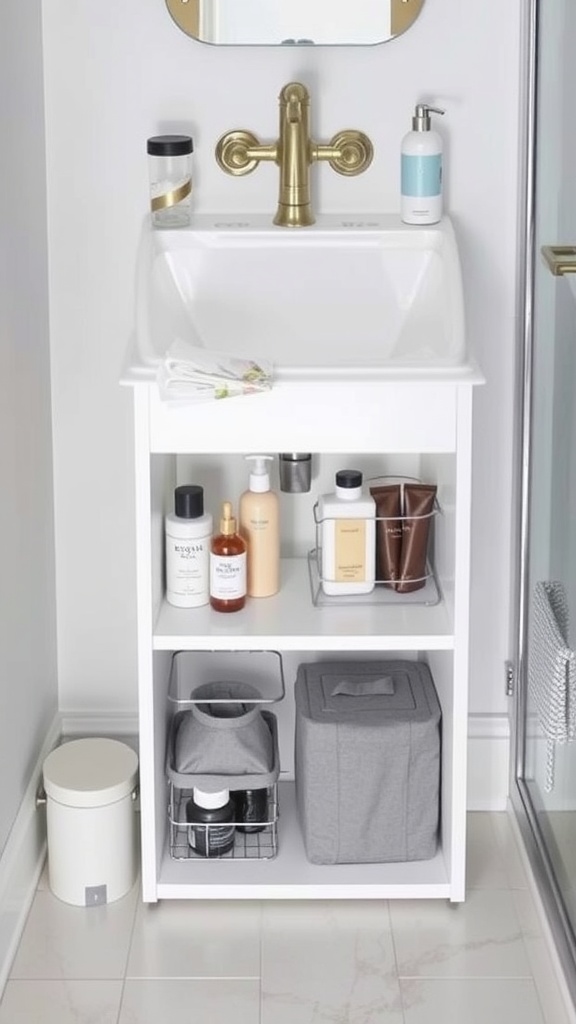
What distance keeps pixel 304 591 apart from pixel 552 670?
1.50 feet

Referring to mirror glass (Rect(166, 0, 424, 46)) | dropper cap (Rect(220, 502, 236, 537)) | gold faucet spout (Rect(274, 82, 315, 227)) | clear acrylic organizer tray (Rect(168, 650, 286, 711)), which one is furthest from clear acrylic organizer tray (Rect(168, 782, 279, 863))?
mirror glass (Rect(166, 0, 424, 46))

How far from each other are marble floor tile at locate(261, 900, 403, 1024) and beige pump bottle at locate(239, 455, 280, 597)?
512mm

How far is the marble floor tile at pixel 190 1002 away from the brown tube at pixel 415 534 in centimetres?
65

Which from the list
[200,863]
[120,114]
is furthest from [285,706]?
[120,114]

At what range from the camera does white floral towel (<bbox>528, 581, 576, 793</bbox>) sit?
93.2 inches

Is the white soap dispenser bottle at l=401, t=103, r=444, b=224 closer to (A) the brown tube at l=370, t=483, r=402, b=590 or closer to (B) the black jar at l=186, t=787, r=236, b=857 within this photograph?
(A) the brown tube at l=370, t=483, r=402, b=590

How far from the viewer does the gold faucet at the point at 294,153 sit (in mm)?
2609

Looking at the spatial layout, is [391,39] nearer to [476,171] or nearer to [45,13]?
[476,171]

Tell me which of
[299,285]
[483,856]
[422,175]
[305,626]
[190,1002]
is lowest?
[190,1002]

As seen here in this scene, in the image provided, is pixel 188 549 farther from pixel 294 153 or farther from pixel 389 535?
pixel 294 153

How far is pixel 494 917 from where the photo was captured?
8.71 feet

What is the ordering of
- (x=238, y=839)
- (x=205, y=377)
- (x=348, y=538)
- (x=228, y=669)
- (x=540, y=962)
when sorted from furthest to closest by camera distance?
1. (x=228, y=669)
2. (x=238, y=839)
3. (x=348, y=538)
4. (x=540, y=962)
5. (x=205, y=377)

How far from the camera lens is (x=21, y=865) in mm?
2643

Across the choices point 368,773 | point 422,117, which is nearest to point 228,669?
point 368,773
